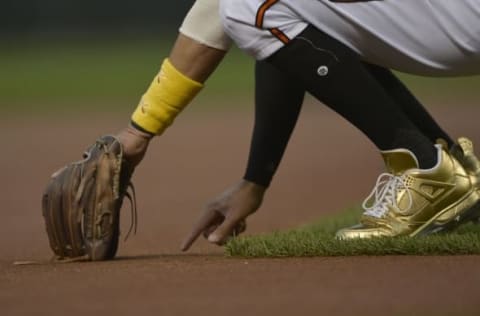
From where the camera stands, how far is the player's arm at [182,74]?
3.73 meters

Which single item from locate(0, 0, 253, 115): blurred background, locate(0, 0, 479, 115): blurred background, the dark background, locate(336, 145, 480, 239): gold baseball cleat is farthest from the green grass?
the dark background

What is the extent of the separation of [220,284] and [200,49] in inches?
32.4

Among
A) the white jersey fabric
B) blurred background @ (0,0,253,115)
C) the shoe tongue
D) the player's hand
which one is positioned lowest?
blurred background @ (0,0,253,115)

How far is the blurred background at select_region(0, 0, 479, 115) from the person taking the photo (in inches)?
589

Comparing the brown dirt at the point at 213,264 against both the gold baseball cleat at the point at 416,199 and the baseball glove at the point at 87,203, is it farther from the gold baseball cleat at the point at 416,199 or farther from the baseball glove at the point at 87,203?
the gold baseball cleat at the point at 416,199

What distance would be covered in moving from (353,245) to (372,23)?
659 millimetres

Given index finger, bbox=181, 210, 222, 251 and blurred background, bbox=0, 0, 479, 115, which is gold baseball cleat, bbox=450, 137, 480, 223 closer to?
index finger, bbox=181, 210, 222, 251

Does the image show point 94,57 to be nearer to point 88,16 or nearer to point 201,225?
point 88,16

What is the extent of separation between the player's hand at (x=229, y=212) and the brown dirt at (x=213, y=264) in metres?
0.08

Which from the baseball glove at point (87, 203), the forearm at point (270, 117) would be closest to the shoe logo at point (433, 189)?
the forearm at point (270, 117)

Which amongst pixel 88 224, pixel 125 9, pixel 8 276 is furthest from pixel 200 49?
pixel 125 9

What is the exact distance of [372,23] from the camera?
3615 millimetres

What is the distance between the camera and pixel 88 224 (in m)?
3.78

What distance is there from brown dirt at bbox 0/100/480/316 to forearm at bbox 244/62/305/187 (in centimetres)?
34
